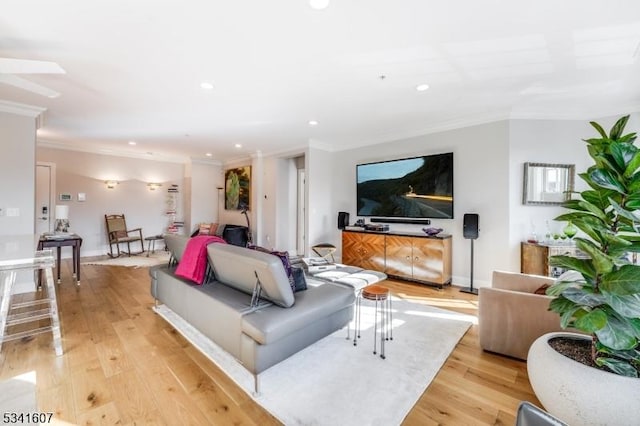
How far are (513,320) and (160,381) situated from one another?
2.78 metres

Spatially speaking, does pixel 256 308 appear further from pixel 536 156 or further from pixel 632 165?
pixel 536 156

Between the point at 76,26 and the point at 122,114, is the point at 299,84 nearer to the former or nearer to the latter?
the point at 76,26

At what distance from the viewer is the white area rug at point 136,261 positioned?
18.6ft

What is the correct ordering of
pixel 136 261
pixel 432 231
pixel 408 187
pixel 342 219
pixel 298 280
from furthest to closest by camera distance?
1. pixel 136 261
2. pixel 342 219
3. pixel 408 187
4. pixel 432 231
5. pixel 298 280

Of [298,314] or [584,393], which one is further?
[298,314]

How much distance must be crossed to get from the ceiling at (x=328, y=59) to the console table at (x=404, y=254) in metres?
A: 1.89

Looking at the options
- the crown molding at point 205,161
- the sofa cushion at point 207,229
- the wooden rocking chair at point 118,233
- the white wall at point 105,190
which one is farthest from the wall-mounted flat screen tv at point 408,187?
the white wall at point 105,190

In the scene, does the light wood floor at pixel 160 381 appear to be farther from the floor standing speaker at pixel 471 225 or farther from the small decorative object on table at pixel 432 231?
the small decorative object on table at pixel 432 231

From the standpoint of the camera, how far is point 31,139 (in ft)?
13.0

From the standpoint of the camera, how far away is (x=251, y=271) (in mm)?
2092

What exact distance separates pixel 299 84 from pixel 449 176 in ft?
9.24

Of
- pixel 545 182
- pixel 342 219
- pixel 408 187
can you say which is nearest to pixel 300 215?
pixel 342 219

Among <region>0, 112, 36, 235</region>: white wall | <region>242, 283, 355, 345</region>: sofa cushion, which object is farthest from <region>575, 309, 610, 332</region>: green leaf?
<region>0, 112, 36, 235</region>: white wall

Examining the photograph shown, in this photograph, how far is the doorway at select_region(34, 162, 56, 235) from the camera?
19.5 ft
